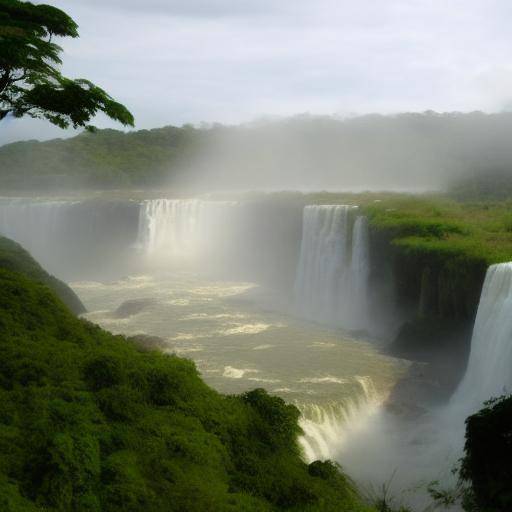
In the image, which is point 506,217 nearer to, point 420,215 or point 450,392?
point 420,215

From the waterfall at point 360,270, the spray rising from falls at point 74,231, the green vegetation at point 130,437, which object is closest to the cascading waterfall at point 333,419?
the green vegetation at point 130,437

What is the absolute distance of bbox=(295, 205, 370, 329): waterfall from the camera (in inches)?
1164

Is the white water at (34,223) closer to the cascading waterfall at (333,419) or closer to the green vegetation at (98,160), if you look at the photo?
the green vegetation at (98,160)

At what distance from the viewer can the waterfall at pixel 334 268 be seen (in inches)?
1164

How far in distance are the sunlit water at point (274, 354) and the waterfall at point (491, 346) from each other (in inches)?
96.8

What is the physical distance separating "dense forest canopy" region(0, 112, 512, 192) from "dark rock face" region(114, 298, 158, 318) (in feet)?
146

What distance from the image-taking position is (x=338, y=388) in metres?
18.6

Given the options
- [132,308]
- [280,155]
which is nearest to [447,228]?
[132,308]

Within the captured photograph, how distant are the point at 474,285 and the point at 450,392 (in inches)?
145

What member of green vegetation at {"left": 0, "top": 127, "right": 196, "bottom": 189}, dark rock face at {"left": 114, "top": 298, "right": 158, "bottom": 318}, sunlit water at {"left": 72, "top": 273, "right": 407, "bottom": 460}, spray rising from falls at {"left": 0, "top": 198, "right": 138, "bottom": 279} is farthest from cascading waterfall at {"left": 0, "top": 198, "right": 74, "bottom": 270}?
green vegetation at {"left": 0, "top": 127, "right": 196, "bottom": 189}

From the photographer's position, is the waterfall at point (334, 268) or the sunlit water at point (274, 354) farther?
the waterfall at point (334, 268)

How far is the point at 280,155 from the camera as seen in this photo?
10138 centimetres

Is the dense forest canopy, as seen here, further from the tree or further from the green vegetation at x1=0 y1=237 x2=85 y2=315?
the tree

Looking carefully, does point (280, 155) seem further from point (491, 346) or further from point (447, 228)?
point (491, 346)
